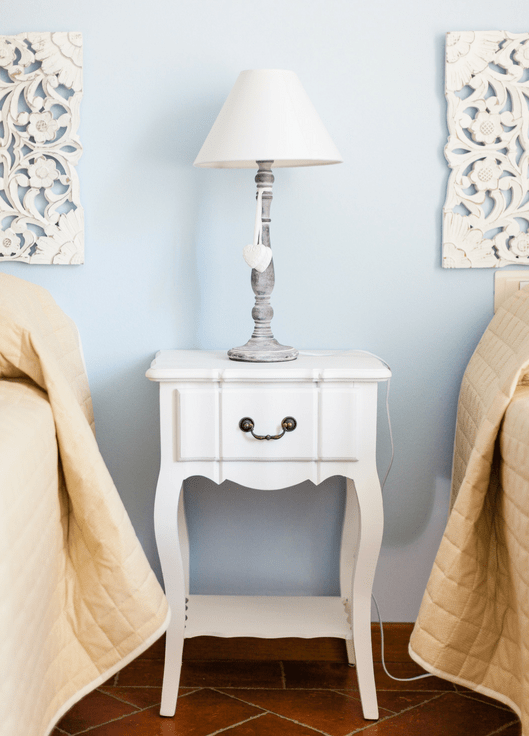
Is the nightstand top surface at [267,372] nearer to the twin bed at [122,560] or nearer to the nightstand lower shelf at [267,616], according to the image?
the twin bed at [122,560]

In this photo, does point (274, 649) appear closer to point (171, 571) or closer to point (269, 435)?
point (171, 571)

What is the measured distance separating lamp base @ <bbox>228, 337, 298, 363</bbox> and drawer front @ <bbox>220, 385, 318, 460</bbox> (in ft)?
0.28

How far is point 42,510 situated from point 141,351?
0.62m

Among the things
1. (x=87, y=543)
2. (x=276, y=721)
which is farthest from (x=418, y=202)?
(x=276, y=721)

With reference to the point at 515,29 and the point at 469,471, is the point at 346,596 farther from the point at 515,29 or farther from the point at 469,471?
the point at 515,29

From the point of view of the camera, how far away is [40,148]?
150 centimetres

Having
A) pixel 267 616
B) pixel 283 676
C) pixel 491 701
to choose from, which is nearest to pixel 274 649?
pixel 283 676

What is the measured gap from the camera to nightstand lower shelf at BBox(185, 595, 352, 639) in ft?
4.47

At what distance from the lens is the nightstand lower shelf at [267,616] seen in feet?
4.47

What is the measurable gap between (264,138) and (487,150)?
0.54 m

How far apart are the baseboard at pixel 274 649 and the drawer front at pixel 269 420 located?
0.55m

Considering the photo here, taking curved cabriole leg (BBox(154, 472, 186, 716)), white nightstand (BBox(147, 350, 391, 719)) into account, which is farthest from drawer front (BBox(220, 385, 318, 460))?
curved cabriole leg (BBox(154, 472, 186, 716))

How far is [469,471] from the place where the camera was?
43.3 inches

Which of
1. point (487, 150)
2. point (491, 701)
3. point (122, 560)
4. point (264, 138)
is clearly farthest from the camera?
point (487, 150)
